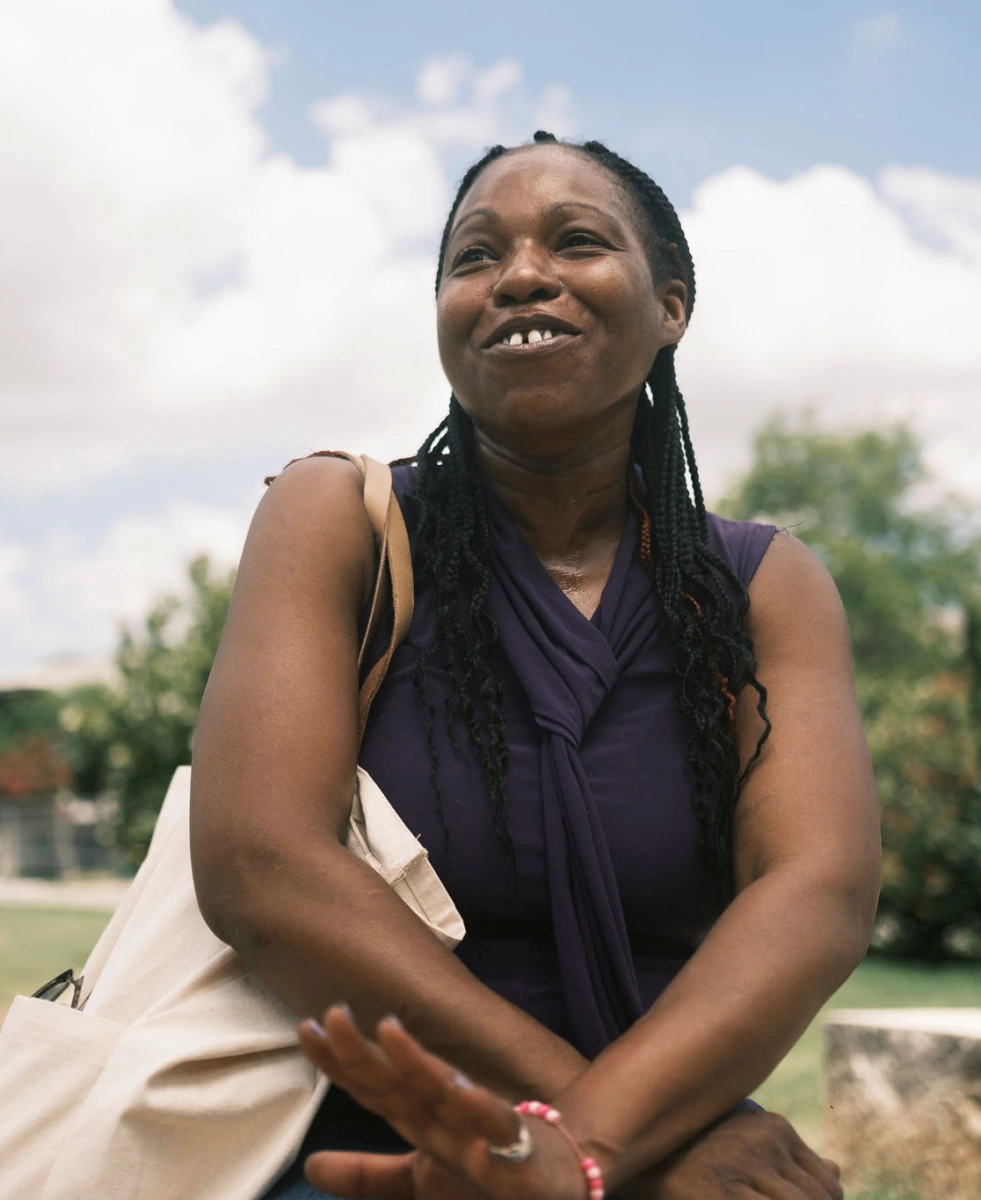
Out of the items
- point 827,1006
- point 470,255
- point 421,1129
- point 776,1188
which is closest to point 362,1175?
point 421,1129

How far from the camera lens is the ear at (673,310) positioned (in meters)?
2.56

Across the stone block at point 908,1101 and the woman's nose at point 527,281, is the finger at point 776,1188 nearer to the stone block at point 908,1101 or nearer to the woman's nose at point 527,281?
the woman's nose at point 527,281

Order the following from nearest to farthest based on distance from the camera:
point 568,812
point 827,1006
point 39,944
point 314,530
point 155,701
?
point 568,812 → point 314,530 → point 827,1006 → point 39,944 → point 155,701

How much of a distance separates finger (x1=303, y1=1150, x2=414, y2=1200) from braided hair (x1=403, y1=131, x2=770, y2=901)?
0.58 meters

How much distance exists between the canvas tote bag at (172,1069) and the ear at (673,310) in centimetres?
114

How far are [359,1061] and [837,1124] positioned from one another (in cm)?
495

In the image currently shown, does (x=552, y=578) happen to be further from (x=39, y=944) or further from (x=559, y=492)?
(x=39, y=944)

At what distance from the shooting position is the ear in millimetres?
2562

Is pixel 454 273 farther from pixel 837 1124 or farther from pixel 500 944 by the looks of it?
pixel 837 1124

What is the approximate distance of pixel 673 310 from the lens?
Result: 2609 millimetres

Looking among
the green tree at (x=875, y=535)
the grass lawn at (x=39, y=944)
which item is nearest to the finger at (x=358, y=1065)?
→ the grass lawn at (x=39, y=944)

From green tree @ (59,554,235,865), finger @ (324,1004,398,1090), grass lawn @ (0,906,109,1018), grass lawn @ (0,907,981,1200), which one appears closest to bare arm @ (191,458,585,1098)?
finger @ (324,1004,398,1090)

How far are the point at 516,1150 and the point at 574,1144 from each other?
0.21 metres

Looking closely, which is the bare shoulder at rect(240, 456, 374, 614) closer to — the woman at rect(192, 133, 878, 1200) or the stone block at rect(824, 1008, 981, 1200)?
the woman at rect(192, 133, 878, 1200)
